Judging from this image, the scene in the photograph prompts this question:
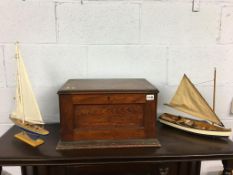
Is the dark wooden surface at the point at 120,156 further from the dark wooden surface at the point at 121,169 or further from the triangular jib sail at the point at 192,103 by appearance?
the triangular jib sail at the point at 192,103

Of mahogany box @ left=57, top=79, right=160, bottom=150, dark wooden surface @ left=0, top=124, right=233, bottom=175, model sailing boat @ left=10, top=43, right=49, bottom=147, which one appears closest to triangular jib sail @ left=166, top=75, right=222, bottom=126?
dark wooden surface @ left=0, top=124, right=233, bottom=175

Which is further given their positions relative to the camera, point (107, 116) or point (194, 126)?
Answer: point (194, 126)

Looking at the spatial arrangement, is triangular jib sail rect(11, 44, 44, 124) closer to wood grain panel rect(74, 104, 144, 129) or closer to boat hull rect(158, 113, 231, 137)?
wood grain panel rect(74, 104, 144, 129)

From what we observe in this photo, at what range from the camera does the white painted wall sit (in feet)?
3.91

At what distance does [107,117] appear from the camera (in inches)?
38.4

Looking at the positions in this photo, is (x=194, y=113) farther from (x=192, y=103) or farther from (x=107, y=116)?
(x=107, y=116)

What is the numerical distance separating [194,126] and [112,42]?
575mm

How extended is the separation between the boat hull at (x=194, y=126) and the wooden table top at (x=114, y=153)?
0.04 metres

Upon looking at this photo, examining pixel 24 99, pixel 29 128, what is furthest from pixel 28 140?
pixel 24 99

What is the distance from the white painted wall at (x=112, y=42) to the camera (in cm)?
119

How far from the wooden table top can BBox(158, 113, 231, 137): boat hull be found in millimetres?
38

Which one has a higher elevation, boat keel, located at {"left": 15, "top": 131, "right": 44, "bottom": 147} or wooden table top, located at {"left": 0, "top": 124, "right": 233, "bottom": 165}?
boat keel, located at {"left": 15, "top": 131, "right": 44, "bottom": 147}

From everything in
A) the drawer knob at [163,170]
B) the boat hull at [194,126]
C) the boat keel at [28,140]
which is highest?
the boat hull at [194,126]

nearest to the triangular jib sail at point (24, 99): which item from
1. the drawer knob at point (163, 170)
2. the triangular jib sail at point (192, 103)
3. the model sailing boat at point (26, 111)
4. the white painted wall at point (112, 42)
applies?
the model sailing boat at point (26, 111)
